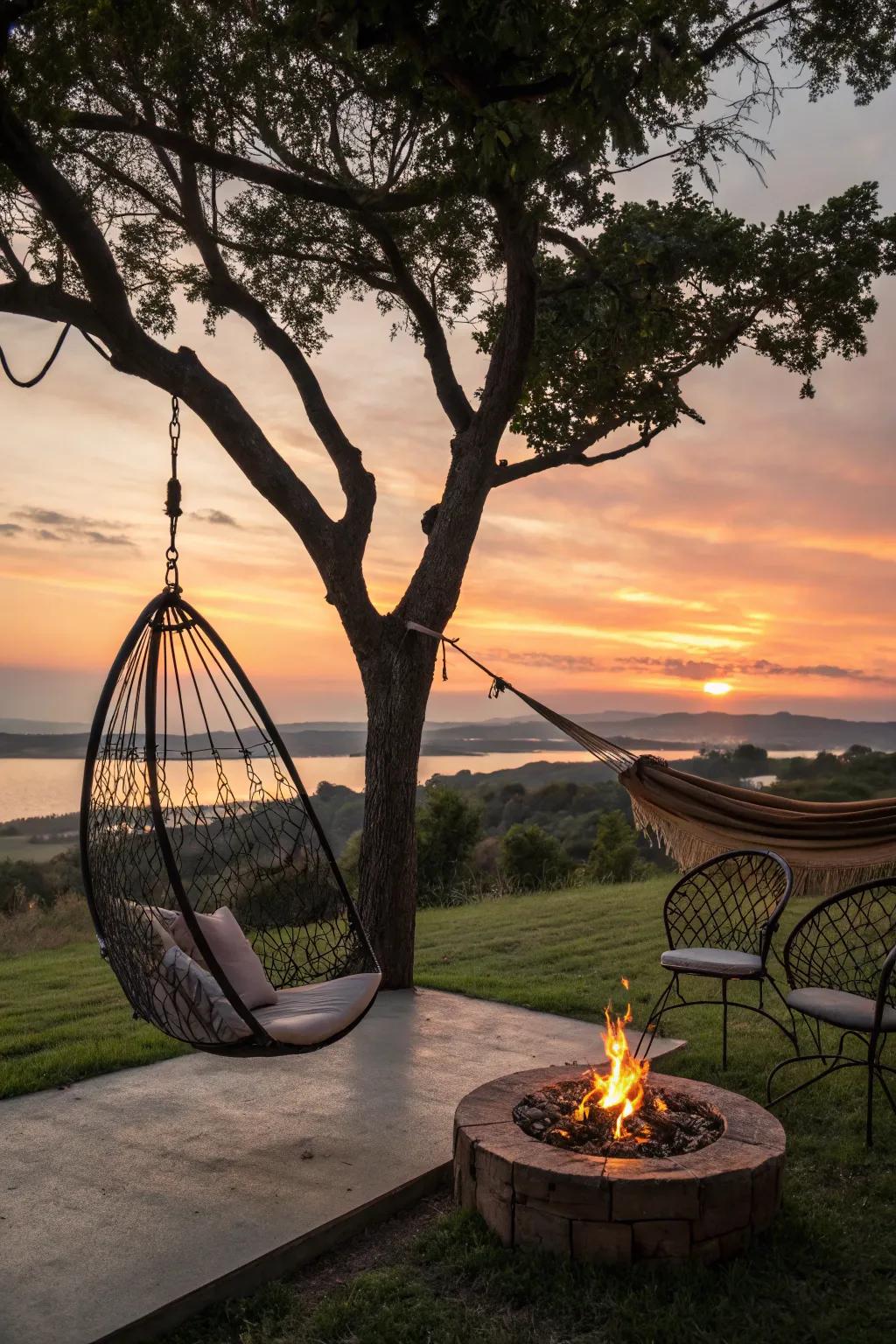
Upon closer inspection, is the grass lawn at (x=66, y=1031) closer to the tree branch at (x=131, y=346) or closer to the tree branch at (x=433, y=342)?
the tree branch at (x=131, y=346)

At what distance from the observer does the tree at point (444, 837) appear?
845cm

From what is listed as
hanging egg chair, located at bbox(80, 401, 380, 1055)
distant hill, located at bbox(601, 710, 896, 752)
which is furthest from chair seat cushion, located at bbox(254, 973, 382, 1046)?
distant hill, located at bbox(601, 710, 896, 752)

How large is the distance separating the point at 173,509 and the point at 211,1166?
1856 millimetres

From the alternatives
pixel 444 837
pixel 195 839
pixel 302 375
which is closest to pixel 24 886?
pixel 444 837

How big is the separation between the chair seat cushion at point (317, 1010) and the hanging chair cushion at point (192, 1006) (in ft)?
0.31

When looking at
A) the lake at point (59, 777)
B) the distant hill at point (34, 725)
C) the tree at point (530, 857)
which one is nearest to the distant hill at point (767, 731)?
the tree at point (530, 857)

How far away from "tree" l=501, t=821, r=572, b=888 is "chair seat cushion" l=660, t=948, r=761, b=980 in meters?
5.50

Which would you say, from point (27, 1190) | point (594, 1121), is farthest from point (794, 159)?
point (27, 1190)

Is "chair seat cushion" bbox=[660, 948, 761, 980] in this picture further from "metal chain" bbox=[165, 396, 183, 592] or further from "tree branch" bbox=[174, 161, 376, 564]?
"tree branch" bbox=[174, 161, 376, 564]

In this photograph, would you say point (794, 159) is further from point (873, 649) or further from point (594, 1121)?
point (594, 1121)

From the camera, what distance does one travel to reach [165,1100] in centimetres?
314

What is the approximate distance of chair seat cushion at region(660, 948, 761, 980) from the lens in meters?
3.25

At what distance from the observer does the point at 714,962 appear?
330cm

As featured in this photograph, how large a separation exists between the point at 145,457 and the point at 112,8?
9.69ft
